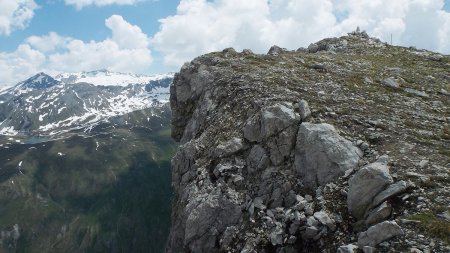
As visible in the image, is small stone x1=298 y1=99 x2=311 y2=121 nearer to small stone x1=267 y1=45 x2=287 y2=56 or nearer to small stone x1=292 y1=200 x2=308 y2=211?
small stone x1=292 y1=200 x2=308 y2=211

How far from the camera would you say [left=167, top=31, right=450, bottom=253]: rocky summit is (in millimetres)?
15148

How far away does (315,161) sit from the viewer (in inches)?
752

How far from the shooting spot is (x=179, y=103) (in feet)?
124

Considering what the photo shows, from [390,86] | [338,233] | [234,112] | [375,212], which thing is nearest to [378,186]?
[375,212]

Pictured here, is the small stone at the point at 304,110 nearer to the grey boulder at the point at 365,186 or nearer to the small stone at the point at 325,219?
the grey boulder at the point at 365,186

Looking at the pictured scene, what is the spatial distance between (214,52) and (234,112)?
43.8 feet

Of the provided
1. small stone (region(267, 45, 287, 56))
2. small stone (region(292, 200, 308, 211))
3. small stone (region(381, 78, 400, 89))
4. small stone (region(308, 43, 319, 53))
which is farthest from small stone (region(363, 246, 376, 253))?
small stone (region(308, 43, 319, 53))

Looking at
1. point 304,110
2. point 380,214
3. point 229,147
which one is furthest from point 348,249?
point 229,147

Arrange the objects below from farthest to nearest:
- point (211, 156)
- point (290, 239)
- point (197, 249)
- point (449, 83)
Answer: point (449, 83) < point (211, 156) < point (197, 249) < point (290, 239)

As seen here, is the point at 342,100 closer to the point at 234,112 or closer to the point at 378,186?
the point at 234,112

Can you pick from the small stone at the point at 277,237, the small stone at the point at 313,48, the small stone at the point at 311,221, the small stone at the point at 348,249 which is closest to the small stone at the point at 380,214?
the small stone at the point at 348,249

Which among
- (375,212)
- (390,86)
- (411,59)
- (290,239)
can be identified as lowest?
(290,239)

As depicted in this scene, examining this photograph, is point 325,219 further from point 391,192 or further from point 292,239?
point 391,192

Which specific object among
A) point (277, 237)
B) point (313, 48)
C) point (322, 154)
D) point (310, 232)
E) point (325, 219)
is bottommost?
point (277, 237)
